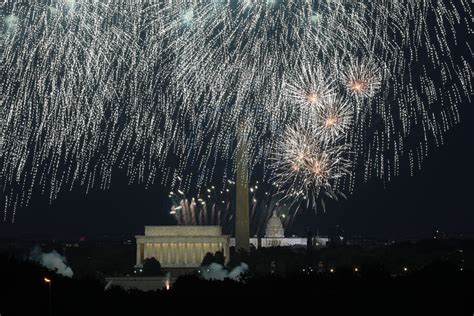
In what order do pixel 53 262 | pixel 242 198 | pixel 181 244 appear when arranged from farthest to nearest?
pixel 181 244 < pixel 242 198 < pixel 53 262

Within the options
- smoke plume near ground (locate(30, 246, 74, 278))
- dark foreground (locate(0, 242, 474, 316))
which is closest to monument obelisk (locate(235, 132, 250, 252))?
Result: smoke plume near ground (locate(30, 246, 74, 278))

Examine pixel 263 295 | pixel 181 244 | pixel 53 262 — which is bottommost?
pixel 263 295

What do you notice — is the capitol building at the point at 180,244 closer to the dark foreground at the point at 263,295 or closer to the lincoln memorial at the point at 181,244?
the lincoln memorial at the point at 181,244

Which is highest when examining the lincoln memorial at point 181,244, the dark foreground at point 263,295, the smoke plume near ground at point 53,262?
the lincoln memorial at point 181,244

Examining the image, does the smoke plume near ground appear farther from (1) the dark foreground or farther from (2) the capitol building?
(1) the dark foreground

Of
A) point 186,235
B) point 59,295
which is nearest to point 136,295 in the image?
point 59,295

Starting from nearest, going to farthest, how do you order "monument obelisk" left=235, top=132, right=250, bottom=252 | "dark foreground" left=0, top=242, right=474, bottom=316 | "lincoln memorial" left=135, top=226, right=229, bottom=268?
"dark foreground" left=0, top=242, right=474, bottom=316 → "monument obelisk" left=235, top=132, right=250, bottom=252 → "lincoln memorial" left=135, top=226, right=229, bottom=268

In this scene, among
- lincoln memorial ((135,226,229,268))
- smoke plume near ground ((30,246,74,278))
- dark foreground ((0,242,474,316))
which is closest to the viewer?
dark foreground ((0,242,474,316))

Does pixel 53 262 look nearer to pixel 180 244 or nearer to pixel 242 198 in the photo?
pixel 242 198

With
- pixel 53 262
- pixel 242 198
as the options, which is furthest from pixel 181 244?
pixel 53 262

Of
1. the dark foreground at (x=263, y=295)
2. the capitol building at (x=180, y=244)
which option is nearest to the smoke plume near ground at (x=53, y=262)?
the capitol building at (x=180, y=244)
